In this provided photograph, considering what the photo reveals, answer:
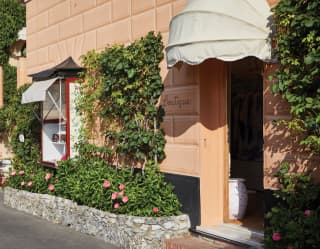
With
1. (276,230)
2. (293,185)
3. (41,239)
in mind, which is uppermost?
(293,185)

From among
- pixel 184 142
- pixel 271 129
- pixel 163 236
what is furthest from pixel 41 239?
pixel 271 129

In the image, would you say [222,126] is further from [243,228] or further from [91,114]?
[91,114]

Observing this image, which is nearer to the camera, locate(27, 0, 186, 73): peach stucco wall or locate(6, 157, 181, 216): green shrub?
locate(6, 157, 181, 216): green shrub

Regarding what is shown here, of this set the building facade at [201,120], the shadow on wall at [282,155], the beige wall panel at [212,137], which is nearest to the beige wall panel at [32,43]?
the building facade at [201,120]

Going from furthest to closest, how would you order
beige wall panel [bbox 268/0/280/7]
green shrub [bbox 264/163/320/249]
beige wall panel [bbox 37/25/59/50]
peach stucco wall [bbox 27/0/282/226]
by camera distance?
beige wall panel [bbox 37/25/59/50] < peach stucco wall [bbox 27/0/282/226] < beige wall panel [bbox 268/0/280/7] < green shrub [bbox 264/163/320/249]

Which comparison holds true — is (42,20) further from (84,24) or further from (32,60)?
(84,24)

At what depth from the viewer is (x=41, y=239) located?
8.62 metres

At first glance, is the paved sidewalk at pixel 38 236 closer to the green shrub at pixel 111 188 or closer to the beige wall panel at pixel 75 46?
the green shrub at pixel 111 188

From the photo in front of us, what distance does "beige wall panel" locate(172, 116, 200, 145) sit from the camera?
759 centimetres

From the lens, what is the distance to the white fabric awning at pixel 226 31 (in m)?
6.19

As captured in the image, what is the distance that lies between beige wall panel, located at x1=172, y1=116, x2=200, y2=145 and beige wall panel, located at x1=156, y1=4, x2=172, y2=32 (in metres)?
1.32

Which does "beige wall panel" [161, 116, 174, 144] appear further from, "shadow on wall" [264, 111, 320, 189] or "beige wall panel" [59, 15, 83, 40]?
"beige wall panel" [59, 15, 83, 40]

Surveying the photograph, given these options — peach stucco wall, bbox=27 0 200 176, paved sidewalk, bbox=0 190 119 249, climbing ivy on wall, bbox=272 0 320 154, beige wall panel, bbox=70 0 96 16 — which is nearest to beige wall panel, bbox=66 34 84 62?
peach stucco wall, bbox=27 0 200 176

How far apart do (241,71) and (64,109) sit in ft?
11.4
